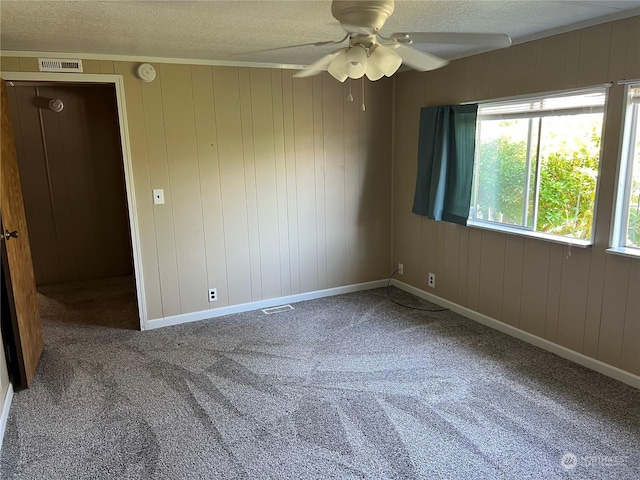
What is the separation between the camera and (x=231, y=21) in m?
2.64

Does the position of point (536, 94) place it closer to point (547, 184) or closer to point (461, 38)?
point (547, 184)

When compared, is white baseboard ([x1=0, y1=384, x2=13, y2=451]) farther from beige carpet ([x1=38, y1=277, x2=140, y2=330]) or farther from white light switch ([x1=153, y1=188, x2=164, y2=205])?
white light switch ([x1=153, y1=188, x2=164, y2=205])

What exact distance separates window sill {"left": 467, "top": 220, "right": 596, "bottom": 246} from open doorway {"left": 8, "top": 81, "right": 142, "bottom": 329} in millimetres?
3432

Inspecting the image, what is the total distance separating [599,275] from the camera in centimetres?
301

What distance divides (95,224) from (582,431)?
513 centimetres

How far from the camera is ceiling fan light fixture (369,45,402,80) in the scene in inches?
82.4

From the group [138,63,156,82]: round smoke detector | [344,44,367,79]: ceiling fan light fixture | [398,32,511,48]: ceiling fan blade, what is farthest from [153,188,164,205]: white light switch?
[398,32,511,48]: ceiling fan blade

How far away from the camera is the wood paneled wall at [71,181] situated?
4.95m

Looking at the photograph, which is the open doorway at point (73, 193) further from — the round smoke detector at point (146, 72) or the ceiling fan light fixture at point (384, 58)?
the ceiling fan light fixture at point (384, 58)

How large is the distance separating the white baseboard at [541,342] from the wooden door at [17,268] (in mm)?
3358

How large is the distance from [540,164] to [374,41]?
6.21ft

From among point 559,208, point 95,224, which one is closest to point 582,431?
point 559,208

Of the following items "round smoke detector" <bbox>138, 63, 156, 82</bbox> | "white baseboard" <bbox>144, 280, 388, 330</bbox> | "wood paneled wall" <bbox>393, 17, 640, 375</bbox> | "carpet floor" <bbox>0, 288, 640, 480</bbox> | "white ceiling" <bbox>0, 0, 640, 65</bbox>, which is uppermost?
"white ceiling" <bbox>0, 0, 640, 65</bbox>

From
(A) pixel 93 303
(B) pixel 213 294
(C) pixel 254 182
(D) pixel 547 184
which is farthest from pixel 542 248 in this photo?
(A) pixel 93 303
